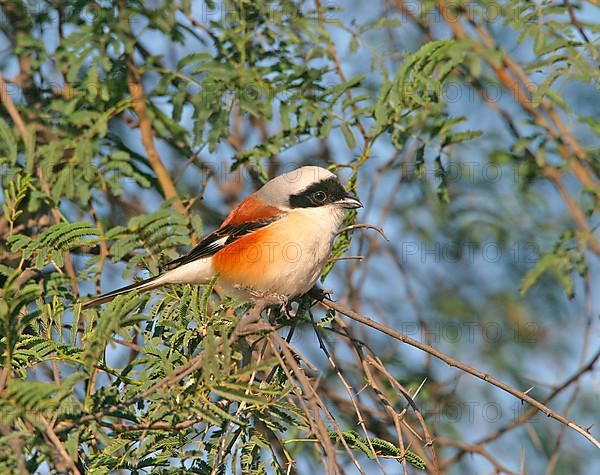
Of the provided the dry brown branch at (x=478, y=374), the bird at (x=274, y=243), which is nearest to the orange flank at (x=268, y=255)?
the bird at (x=274, y=243)

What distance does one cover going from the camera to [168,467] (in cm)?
256

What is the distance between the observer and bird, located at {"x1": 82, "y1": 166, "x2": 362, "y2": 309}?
354 cm

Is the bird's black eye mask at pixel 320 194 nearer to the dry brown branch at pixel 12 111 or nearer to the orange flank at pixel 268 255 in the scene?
the orange flank at pixel 268 255

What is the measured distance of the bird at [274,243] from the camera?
3.54 metres

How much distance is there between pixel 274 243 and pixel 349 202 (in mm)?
398

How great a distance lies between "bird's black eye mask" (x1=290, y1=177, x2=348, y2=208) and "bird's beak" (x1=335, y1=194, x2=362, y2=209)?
0.06ft

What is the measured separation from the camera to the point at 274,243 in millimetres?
3730

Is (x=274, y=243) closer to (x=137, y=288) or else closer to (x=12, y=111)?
(x=137, y=288)

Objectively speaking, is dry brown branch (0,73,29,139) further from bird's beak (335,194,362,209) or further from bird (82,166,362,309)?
bird's beak (335,194,362,209)

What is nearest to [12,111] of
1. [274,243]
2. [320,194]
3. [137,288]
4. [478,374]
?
[137,288]

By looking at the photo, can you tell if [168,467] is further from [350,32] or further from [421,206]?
[421,206]

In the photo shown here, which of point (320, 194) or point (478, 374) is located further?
point (320, 194)

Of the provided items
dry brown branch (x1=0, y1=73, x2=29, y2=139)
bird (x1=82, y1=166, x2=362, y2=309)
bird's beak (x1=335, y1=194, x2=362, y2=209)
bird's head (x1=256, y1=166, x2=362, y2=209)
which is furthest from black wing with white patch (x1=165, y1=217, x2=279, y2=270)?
dry brown branch (x1=0, y1=73, x2=29, y2=139)

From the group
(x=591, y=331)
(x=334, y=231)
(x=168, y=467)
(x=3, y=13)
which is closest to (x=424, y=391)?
(x=591, y=331)
